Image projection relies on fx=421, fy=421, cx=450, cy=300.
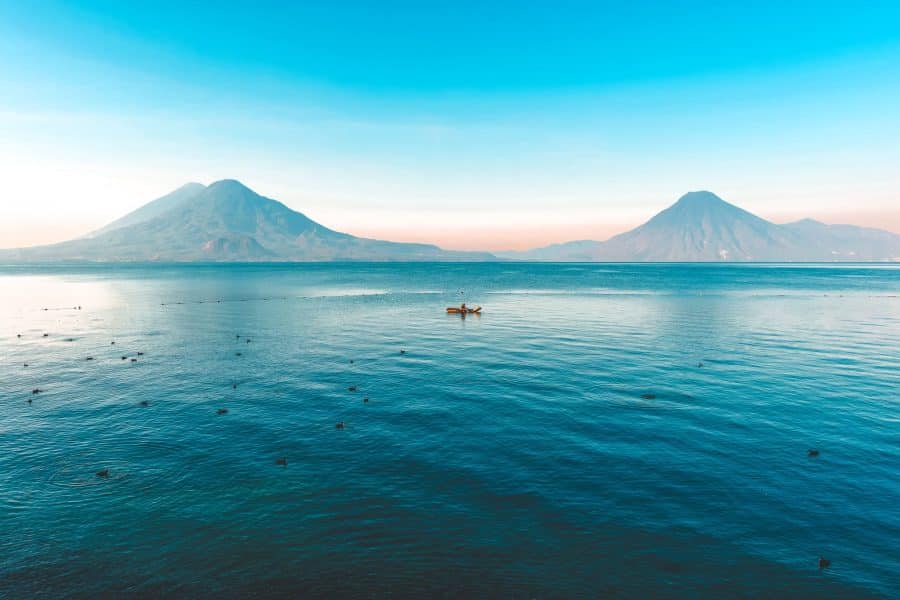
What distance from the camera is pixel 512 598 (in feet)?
53.0

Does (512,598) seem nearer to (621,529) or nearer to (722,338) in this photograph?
(621,529)

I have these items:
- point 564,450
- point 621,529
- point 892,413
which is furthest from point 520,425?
point 892,413

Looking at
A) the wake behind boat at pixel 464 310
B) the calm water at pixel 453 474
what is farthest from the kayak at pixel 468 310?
the calm water at pixel 453 474

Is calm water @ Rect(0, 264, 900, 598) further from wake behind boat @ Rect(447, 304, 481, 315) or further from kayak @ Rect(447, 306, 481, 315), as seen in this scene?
kayak @ Rect(447, 306, 481, 315)

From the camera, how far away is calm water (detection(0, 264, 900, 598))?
1736cm

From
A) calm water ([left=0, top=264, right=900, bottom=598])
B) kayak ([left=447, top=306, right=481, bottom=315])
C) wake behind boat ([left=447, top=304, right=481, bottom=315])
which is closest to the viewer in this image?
calm water ([left=0, top=264, right=900, bottom=598])

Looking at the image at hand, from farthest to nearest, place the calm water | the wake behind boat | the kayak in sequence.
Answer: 1. the kayak
2. the wake behind boat
3. the calm water

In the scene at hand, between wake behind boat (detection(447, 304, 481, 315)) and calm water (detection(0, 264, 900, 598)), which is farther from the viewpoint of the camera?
wake behind boat (detection(447, 304, 481, 315))

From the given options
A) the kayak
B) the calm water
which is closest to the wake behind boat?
the kayak

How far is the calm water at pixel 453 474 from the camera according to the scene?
1736 centimetres

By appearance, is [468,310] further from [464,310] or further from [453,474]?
[453,474]

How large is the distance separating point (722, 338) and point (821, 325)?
2888cm

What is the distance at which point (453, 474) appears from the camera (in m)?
24.7

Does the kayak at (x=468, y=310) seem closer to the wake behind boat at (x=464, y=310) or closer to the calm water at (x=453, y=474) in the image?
the wake behind boat at (x=464, y=310)
